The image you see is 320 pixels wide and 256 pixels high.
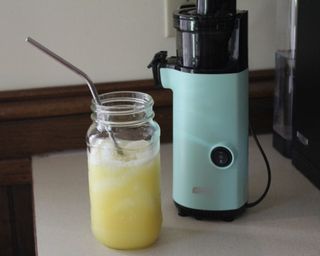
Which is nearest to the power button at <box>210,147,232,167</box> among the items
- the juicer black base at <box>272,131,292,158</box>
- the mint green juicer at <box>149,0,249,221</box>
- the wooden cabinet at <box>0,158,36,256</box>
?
the mint green juicer at <box>149,0,249,221</box>

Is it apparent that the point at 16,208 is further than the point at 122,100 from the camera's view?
Yes

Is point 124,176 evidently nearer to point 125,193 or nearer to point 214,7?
point 125,193

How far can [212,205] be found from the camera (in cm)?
86

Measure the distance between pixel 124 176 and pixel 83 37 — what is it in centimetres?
40

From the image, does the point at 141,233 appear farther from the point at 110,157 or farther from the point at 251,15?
the point at 251,15

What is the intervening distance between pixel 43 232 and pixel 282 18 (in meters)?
0.58

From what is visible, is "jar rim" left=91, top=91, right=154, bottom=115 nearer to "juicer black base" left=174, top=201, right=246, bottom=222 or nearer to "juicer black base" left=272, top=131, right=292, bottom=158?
"juicer black base" left=174, top=201, right=246, bottom=222

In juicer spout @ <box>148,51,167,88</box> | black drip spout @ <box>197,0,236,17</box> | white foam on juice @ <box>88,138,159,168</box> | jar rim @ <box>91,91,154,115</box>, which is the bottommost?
white foam on juice @ <box>88,138,159,168</box>

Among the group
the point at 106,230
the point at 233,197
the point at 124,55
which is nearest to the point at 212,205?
the point at 233,197

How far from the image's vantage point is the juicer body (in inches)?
32.3

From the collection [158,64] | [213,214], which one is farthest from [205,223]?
[158,64]

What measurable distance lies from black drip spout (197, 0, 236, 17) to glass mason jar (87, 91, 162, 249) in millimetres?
136

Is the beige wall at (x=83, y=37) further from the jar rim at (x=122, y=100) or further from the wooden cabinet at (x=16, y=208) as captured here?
A: the jar rim at (x=122, y=100)

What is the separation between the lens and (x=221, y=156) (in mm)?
841
